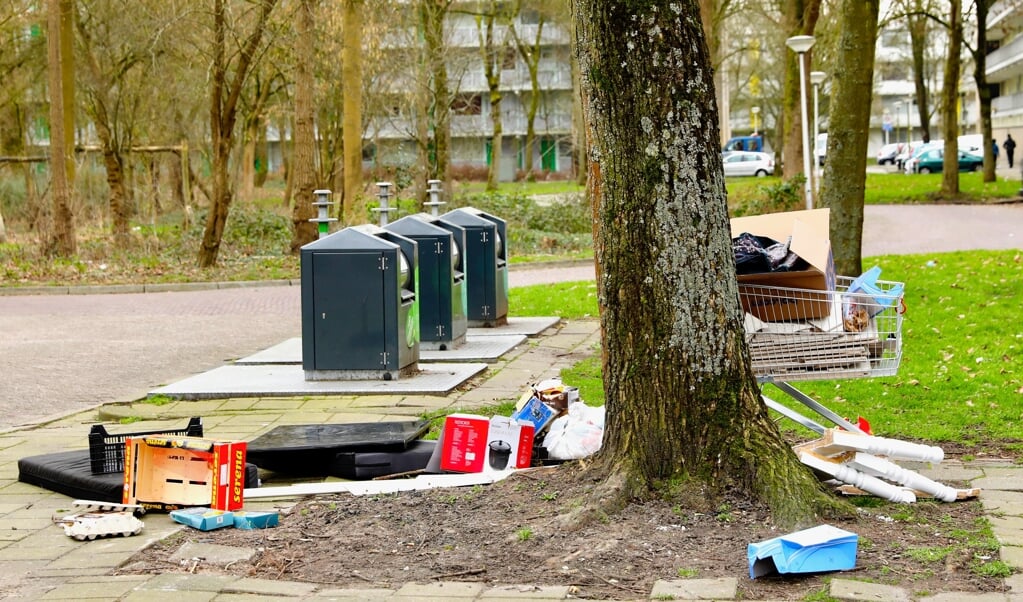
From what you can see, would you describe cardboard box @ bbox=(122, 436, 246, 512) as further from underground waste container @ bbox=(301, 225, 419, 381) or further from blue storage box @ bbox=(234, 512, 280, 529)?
underground waste container @ bbox=(301, 225, 419, 381)

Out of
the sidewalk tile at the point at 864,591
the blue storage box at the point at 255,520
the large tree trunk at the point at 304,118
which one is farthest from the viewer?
the large tree trunk at the point at 304,118

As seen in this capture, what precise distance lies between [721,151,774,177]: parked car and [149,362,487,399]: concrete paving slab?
5563 cm

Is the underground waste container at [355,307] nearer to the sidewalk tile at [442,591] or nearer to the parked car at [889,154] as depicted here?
the sidewalk tile at [442,591]

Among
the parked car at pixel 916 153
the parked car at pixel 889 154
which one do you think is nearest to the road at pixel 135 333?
the parked car at pixel 916 153

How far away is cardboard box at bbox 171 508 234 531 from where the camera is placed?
18.1ft

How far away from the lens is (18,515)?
5.95 m

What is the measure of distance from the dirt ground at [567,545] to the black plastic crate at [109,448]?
2.96 feet

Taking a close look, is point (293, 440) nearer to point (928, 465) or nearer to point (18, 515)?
point (18, 515)

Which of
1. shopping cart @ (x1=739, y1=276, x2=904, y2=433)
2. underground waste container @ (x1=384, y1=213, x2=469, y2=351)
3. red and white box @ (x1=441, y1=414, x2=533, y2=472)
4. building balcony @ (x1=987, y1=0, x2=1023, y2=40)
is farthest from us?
building balcony @ (x1=987, y1=0, x2=1023, y2=40)

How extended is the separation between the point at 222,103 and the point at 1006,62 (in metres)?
58.5

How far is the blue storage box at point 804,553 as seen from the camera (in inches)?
175

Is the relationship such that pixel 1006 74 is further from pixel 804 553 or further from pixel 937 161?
pixel 804 553

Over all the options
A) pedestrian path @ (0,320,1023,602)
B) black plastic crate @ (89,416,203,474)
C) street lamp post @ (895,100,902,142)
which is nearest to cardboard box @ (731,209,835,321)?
pedestrian path @ (0,320,1023,602)

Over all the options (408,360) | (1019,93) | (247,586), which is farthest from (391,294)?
(1019,93)
